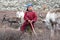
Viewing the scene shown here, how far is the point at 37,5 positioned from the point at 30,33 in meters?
12.6

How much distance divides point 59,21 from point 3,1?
14.3 metres

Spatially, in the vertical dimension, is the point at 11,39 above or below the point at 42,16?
above

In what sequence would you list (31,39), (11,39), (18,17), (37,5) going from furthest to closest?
(37,5) → (18,17) → (31,39) → (11,39)

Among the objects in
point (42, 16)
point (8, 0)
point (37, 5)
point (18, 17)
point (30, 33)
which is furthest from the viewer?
point (8, 0)

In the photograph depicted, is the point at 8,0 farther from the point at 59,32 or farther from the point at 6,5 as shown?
the point at 59,32

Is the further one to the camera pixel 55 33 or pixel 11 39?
pixel 55 33

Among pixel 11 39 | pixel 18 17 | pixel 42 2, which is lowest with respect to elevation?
pixel 42 2

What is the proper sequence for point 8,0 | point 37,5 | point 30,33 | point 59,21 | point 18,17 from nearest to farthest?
point 30,33 < point 59,21 < point 18,17 < point 37,5 < point 8,0

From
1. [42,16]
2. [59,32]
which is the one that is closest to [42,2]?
[42,16]

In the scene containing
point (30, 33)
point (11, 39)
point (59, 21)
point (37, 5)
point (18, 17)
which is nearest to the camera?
point (11, 39)

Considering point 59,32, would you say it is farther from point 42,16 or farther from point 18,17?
point 42,16

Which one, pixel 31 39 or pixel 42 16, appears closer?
pixel 31 39

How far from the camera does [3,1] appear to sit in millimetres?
25094

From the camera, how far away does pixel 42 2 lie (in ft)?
78.8
